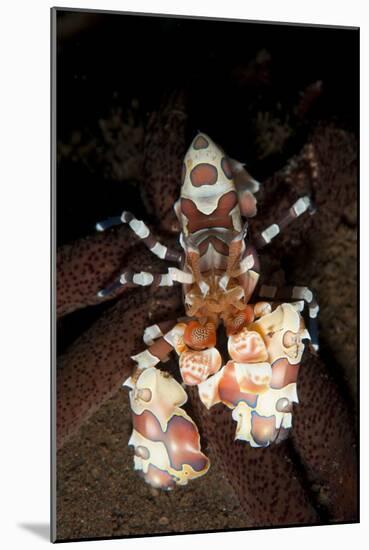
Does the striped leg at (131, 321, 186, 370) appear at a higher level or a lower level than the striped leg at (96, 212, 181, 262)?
lower

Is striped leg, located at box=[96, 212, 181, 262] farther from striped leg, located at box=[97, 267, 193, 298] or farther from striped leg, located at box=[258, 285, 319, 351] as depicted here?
striped leg, located at box=[258, 285, 319, 351]

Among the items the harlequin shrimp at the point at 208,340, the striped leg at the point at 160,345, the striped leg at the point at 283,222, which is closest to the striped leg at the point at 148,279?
the harlequin shrimp at the point at 208,340

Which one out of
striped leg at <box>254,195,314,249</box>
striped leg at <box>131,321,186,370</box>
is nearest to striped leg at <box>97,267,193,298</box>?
striped leg at <box>131,321,186,370</box>

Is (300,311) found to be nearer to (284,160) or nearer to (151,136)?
(284,160)

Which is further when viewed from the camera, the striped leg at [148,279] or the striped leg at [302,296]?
the striped leg at [302,296]

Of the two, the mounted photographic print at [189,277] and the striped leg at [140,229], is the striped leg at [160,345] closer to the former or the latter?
the mounted photographic print at [189,277]

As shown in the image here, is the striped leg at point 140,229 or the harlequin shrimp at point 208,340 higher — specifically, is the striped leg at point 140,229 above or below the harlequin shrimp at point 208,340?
above

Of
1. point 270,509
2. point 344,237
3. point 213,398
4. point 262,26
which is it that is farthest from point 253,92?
point 270,509
